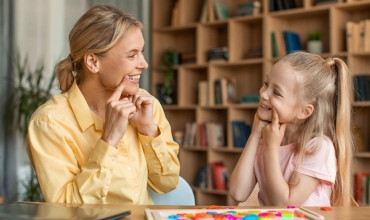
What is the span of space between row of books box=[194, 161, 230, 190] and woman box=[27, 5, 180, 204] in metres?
2.91

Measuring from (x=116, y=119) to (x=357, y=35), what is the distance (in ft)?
9.47

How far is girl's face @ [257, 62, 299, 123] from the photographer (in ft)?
5.43

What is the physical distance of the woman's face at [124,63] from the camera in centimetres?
178

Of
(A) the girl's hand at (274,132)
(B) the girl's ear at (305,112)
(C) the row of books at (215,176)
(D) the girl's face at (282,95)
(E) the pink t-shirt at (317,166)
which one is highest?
(D) the girl's face at (282,95)

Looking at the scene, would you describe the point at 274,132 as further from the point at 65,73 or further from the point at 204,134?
the point at 204,134

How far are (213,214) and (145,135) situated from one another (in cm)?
69

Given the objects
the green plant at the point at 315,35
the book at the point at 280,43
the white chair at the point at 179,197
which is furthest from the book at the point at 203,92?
the white chair at the point at 179,197

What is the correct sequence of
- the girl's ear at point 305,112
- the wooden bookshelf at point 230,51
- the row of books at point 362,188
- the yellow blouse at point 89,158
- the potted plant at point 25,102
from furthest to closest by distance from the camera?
1. the wooden bookshelf at point 230,51
2. the potted plant at point 25,102
3. the row of books at point 362,188
4. the girl's ear at point 305,112
5. the yellow blouse at point 89,158

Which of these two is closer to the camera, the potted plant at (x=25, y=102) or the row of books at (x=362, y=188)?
the row of books at (x=362, y=188)

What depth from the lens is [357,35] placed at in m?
3.98

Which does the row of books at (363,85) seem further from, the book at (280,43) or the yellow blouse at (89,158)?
the yellow blouse at (89,158)

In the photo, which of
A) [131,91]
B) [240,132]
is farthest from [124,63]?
[240,132]

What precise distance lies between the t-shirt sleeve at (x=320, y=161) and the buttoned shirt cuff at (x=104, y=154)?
1.90 feet

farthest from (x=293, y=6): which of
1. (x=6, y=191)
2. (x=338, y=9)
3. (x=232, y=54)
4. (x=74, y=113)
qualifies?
(x=74, y=113)
